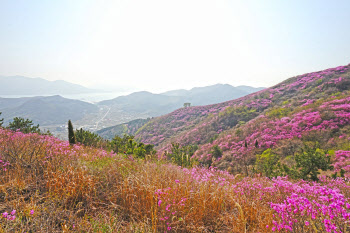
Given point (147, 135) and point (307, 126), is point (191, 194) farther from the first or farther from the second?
point (147, 135)

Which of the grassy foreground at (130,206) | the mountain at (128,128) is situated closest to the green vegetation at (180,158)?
the grassy foreground at (130,206)

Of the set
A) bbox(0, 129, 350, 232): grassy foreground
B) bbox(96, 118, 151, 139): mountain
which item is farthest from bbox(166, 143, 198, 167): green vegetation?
bbox(96, 118, 151, 139): mountain

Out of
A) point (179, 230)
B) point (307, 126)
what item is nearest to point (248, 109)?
point (307, 126)

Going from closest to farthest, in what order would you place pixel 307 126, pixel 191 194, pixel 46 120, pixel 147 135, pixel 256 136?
1. pixel 191 194
2. pixel 307 126
3. pixel 256 136
4. pixel 147 135
5. pixel 46 120

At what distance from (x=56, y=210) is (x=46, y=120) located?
254 m

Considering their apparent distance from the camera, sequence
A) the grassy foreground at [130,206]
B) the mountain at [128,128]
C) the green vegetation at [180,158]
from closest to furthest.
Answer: the grassy foreground at [130,206] < the green vegetation at [180,158] < the mountain at [128,128]

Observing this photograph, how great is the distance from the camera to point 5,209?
2457mm

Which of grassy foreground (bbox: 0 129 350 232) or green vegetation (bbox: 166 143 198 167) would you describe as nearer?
grassy foreground (bbox: 0 129 350 232)

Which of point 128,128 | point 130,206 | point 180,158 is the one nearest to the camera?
point 130,206

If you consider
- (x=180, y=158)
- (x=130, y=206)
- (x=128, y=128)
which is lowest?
(x=128, y=128)

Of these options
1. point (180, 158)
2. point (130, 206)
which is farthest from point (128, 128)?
point (130, 206)

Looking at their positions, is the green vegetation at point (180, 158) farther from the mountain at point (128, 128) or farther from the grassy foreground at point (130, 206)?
the mountain at point (128, 128)

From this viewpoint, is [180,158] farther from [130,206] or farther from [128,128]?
[128,128]

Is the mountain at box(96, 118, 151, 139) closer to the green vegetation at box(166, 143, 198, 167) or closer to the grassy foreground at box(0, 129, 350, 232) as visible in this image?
the green vegetation at box(166, 143, 198, 167)
